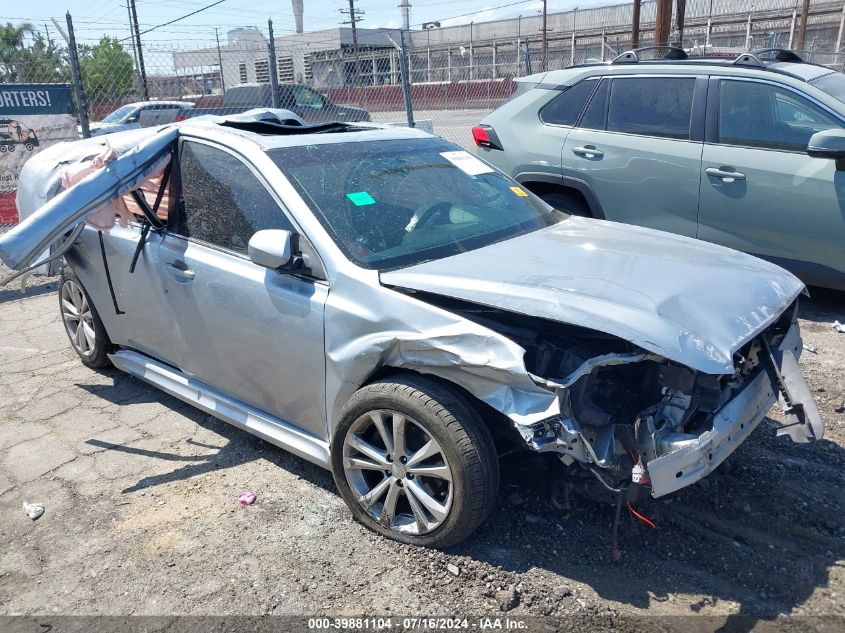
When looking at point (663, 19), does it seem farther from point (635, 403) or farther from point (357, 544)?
point (357, 544)

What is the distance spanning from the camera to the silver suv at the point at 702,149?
5.38 meters

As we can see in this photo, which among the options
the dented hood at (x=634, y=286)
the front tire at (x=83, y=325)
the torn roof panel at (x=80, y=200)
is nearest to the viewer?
the dented hood at (x=634, y=286)

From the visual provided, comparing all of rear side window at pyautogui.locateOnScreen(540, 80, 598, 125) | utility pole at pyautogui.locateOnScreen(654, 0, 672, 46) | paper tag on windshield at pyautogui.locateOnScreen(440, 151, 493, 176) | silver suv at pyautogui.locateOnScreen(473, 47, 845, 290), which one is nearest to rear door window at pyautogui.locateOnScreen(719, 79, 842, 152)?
silver suv at pyautogui.locateOnScreen(473, 47, 845, 290)

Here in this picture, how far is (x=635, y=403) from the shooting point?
3.02 meters

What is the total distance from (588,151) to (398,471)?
165 inches

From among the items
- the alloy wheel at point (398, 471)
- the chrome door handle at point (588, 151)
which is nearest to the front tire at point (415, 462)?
the alloy wheel at point (398, 471)

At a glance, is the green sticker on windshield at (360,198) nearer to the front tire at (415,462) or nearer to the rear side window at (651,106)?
the front tire at (415,462)

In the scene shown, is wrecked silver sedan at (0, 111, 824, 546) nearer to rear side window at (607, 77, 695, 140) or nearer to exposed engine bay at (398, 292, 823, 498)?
exposed engine bay at (398, 292, 823, 498)

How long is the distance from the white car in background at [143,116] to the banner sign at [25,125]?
27.4 feet

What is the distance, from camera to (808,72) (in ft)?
19.0

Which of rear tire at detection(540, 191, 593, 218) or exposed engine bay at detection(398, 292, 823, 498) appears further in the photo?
rear tire at detection(540, 191, 593, 218)

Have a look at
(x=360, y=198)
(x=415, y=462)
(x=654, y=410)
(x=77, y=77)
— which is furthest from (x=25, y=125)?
(x=654, y=410)

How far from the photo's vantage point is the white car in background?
16641mm

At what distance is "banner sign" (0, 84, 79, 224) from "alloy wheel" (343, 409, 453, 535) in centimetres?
705
